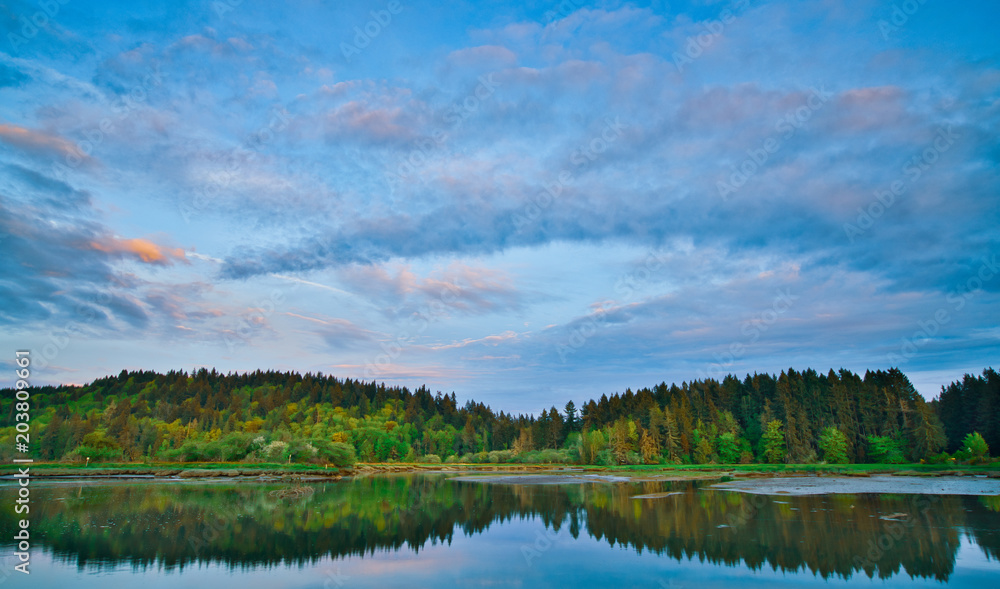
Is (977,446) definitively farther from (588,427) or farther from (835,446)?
(588,427)

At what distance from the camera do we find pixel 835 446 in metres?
91.2

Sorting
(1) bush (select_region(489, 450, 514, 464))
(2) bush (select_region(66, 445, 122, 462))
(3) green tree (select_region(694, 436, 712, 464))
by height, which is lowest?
(1) bush (select_region(489, 450, 514, 464))

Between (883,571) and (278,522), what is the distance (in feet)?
104

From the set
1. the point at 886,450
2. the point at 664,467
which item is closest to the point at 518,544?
the point at 664,467

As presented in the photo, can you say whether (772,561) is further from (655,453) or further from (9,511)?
(655,453)

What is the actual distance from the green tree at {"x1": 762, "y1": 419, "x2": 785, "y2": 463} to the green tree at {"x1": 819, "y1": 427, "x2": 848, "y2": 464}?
7865 millimetres

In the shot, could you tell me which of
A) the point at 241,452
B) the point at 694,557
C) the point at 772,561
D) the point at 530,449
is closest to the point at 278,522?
the point at 694,557

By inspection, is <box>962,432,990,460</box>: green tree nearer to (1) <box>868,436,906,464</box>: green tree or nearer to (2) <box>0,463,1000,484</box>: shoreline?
(2) <box>0,463,1000,484</box>: shoreline

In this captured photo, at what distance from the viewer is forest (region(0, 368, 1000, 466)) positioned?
292 feet

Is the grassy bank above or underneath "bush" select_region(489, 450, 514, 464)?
above

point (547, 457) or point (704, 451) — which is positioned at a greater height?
point (704, 451)

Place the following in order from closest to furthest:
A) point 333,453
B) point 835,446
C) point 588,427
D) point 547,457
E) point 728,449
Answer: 1. point 835,446
2. point 333,453
3. point 728,449
4. point 547,457
5. point 588,427

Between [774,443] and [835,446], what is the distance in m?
10.4

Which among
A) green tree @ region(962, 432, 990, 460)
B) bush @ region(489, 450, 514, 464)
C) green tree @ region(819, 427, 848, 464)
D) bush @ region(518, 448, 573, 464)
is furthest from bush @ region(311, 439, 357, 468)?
green tree @ region(962, 432, 990, 460)
